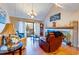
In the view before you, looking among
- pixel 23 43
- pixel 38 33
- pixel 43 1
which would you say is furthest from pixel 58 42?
pixel 43 1

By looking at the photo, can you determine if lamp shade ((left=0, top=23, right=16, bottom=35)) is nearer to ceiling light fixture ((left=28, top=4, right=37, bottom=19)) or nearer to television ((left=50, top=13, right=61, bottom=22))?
ceiling light fixture ((left=28, top=4, right=37, bottom=19))

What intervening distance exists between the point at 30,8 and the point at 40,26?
1.35 feet

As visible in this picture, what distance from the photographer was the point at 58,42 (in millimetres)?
2637

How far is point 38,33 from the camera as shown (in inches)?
105

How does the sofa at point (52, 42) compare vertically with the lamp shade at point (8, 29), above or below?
below

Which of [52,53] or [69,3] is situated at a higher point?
[69,3]

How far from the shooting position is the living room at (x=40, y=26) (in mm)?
2572

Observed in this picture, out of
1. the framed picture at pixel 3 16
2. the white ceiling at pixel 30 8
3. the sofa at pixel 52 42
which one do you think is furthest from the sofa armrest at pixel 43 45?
the framed picture at pixel 3 16

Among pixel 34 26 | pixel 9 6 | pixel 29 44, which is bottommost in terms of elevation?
pixel 29 44

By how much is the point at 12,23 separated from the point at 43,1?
2.48ft

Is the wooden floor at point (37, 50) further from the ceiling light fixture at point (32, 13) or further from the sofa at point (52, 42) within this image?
the ceiling light fixture at point (32, 13)

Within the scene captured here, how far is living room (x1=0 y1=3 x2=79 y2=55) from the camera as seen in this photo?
2.57 m

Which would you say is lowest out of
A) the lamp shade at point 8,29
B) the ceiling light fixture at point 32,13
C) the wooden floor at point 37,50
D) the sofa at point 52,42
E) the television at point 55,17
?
the wooden floor at point 37,50
